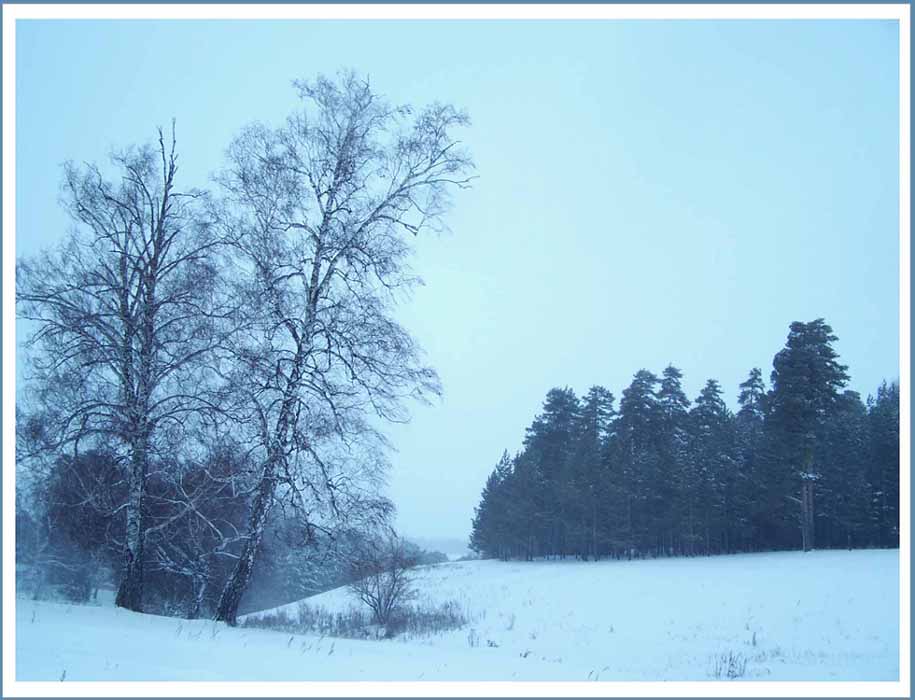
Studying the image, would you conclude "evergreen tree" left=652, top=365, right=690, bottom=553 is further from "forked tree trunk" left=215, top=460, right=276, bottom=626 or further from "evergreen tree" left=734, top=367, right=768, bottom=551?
"forked tree trunk" left=215, top=460, right=276, bottom=626

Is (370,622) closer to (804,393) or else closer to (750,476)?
(804,393)

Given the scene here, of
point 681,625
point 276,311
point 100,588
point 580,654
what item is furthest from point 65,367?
point 681,625

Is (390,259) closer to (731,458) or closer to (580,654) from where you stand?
(580,654)

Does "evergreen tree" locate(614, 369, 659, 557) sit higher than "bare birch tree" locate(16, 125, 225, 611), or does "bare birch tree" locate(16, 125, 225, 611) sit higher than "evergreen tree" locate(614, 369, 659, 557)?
"bare birch tree" locate(16, 125, 225, 611)

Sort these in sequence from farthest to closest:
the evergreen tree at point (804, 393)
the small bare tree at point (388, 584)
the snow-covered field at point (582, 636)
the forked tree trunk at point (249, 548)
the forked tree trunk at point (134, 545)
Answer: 1. the evergreen tree at point (804, 393)
2. the small bare tree at point (388, 584)
3. the forked tree trunk at point (134, 545)
4. the forked tree trunk at point (249, 548)
5. the snow-covered field at point (582, 636)

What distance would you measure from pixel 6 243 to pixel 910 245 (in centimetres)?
1430

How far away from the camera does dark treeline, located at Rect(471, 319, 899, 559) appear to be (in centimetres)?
3083

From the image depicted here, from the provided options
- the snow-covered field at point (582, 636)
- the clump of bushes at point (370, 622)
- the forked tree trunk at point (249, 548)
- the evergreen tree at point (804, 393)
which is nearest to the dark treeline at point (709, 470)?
the evergreen tree at point (804, 393)

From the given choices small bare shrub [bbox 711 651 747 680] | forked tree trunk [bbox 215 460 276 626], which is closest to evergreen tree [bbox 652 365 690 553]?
small bare shrub [bbox 711 651 747 680]

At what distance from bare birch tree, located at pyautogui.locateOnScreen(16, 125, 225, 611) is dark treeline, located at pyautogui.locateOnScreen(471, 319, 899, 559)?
93.4 ft

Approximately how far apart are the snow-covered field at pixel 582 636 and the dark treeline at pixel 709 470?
4.97 metres

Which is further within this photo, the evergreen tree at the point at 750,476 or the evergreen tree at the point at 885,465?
the evergreen tree at the point at 750,476

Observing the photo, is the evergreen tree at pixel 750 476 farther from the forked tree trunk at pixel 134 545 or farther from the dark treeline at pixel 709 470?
the forked tree trunk at pixel 134 545

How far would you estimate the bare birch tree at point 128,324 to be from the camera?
11.5m
